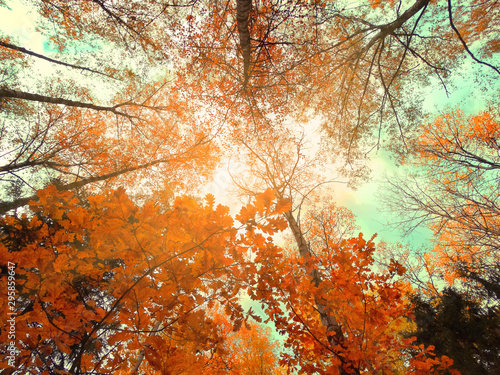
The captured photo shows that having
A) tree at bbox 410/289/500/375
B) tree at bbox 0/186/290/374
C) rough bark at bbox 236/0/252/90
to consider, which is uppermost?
rough bark at bbox 236/0/252/90

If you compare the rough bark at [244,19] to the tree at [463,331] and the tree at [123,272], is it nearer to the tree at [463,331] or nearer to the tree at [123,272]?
the tree at [123,272]

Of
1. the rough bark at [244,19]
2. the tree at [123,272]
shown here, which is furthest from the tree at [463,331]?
the rough bark at [244,19]

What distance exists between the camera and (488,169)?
6.53 metres

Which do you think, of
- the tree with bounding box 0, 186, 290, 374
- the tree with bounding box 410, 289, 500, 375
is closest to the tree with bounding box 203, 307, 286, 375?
the tree with bounding box 410, 289, 500, 375

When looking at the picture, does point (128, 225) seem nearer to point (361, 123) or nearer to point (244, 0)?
point (244, 0)

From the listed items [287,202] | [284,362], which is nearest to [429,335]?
[284,362]

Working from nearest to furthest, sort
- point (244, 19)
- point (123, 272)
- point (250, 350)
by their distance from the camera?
1. point (123, 272)
2. point (244, 19)
3. point (250, 350)

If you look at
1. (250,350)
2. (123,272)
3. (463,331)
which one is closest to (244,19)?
(123,272)

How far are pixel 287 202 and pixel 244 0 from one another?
3.26 metres

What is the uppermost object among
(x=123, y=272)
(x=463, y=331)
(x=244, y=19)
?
(x=244, y=19)

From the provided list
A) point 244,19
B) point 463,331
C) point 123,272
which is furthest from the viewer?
point 463,331

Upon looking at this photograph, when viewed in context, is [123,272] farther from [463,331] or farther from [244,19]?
[463,331]

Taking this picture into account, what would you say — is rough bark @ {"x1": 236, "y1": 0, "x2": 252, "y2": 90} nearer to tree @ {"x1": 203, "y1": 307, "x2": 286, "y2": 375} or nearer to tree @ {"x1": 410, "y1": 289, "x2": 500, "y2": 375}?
tree @ {"x1": 410, "y1": 289, "x2": 500, "y2": 375}

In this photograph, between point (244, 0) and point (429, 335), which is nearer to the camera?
point (244, 0)
